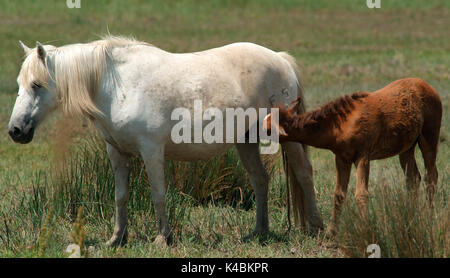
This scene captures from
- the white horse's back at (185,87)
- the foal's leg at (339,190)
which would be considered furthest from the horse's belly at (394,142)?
the white horse's back at (185,87)

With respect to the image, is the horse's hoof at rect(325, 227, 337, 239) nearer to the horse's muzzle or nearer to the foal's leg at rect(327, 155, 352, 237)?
the foal's leg at rect(327, 155, 352, 237)

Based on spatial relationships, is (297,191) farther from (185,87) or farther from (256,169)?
(185,87)

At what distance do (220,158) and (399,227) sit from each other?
2.82 metres

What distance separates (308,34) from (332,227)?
20.4 m

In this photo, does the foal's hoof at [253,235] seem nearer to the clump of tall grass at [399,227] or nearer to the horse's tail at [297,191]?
the horse's tail at [297,191]

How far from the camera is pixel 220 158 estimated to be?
7.36 m

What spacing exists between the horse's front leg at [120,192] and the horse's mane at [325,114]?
1434mm

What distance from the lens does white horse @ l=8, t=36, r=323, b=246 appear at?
18.3 ft

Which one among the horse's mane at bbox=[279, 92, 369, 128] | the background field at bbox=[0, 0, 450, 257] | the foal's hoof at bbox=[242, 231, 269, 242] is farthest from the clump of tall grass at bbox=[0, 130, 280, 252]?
the horse's mane at bbox=[279, 92, 369, 128]

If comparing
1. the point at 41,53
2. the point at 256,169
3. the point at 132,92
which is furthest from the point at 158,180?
the point at 41,53

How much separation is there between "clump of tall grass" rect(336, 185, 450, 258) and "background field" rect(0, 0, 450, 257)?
0.5 inches

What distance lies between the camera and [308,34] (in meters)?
25.5

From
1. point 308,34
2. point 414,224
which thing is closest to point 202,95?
point 414,224

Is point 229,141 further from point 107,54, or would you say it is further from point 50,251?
point 50,251
